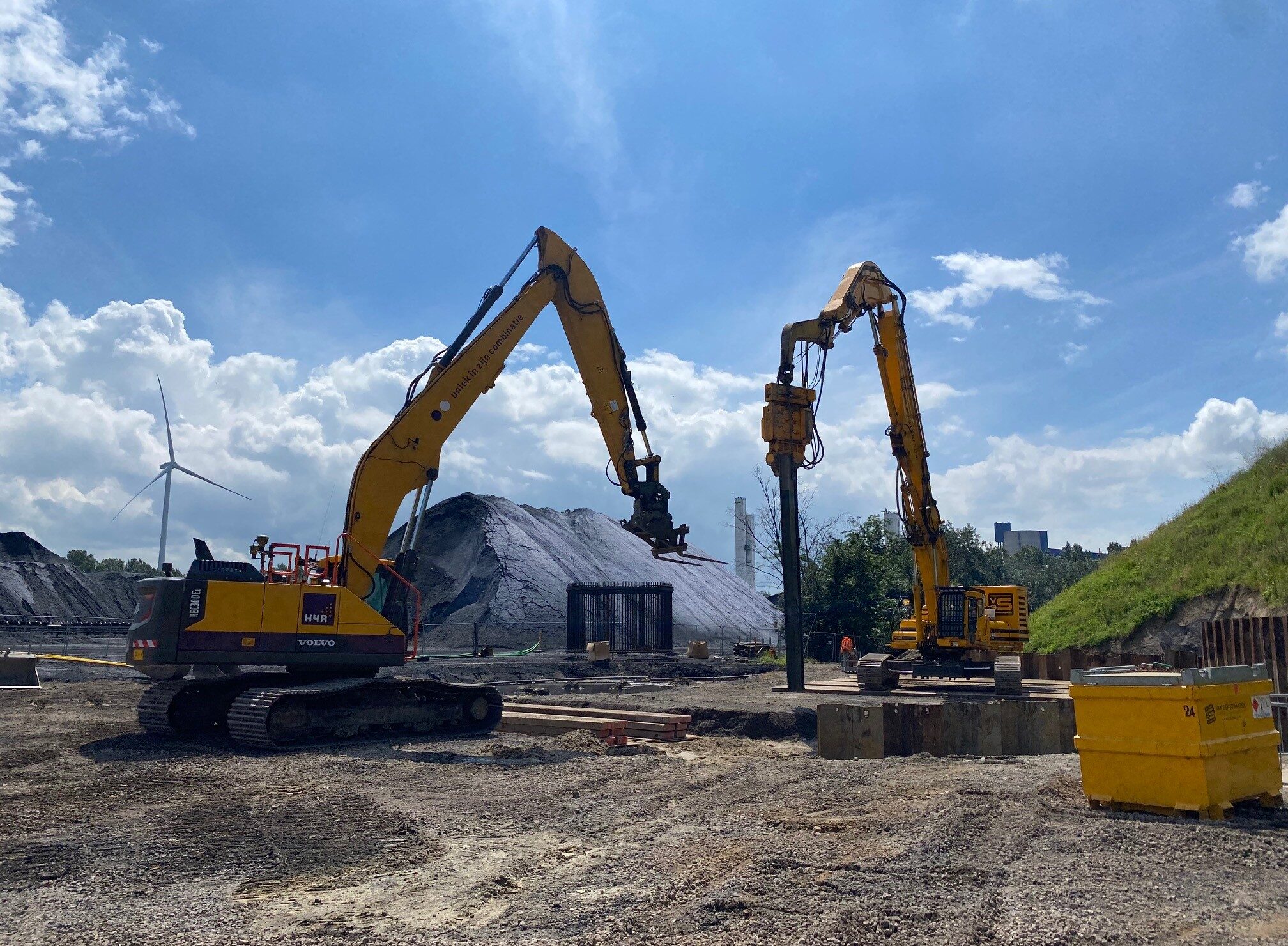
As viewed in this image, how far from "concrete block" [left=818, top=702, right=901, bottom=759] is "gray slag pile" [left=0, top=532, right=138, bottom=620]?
148ft

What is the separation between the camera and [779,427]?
A: 1834 cm

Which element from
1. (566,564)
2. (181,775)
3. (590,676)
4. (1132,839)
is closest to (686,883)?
(1132,839)

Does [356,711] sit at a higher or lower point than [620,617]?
lower

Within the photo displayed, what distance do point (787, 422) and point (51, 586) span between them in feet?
154

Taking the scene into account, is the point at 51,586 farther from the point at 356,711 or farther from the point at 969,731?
the point at 969,731

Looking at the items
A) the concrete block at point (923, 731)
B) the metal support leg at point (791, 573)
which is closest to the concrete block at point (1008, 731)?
the concrete block at point (923, 731)

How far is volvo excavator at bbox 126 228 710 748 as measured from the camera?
12.1 meters

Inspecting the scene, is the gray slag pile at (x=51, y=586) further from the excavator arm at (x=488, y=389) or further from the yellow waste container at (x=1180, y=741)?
the yellow waste container at (x=1180, y=741)

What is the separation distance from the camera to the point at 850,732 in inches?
478

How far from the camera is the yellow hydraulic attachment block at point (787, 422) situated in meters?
18.4

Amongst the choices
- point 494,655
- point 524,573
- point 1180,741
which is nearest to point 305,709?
point 1180,741

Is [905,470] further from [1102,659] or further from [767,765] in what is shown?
[767,765]

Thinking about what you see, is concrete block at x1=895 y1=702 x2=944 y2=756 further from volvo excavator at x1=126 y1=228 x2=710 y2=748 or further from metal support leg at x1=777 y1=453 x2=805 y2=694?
metal support leg at x1=777 y1=453 x2=805 y2=694

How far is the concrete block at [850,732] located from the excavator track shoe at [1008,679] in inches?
229
